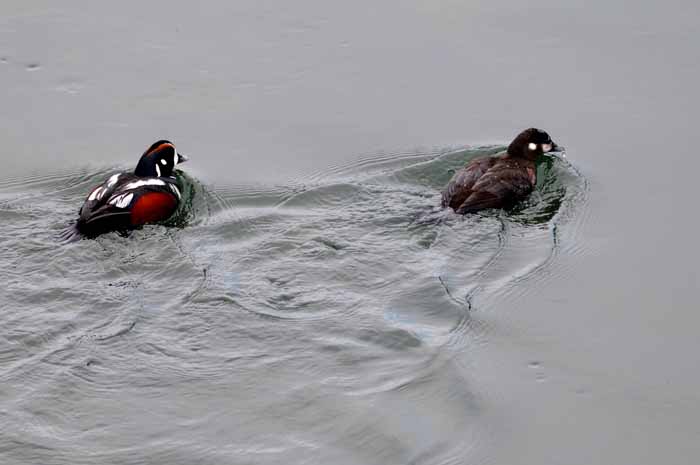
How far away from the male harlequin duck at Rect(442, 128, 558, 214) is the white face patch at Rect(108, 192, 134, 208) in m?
3.24

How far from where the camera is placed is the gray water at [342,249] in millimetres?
9430

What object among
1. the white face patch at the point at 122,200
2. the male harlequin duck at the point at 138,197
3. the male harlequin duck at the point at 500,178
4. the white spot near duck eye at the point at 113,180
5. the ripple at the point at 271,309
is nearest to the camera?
the ripple at the point at 271,309

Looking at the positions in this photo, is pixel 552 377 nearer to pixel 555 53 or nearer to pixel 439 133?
pixel 439 133

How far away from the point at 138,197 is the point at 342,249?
220cm

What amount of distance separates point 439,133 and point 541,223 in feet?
5.80

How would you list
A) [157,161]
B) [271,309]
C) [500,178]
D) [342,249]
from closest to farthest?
[271,309] < [342,249] < [157,161] < [500,178]

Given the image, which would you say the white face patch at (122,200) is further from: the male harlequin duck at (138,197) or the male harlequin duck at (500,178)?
A: the male harlequin duck at (500,178)

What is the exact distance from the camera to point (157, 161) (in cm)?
1264

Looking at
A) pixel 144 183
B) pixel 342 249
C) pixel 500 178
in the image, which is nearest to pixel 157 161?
pixel 144 183

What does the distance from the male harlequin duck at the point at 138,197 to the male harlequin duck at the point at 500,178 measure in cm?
289

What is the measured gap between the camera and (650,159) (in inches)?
516

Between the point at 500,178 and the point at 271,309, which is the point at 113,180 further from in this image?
the point at 500,178

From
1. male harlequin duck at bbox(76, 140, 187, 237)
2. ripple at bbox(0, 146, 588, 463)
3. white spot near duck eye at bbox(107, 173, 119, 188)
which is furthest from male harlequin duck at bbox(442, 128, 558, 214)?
white spot near duck eye at bbox(107, 173, 119, 188)

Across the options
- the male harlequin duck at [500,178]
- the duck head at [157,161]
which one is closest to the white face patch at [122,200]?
the duck head at [157,161]
